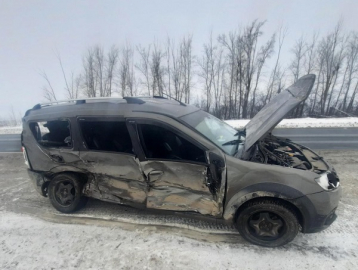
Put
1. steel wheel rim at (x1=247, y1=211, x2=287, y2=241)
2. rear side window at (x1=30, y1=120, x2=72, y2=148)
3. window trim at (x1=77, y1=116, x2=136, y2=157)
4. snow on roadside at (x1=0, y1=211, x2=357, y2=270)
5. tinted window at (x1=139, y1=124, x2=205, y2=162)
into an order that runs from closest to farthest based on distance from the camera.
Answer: snow on roadside at (x1=0, y1=211, x2=357, y2=270), steel wheel rim at (x1=247, y1=211, x2=287, y2=241), tinted window at (x1=139, y1=124, x2=205, y2=162), window trim at (x1=77, y1=116, x2=136, y2=157), rear side window at (x1=30, y1=120, x2=72, y2=148)

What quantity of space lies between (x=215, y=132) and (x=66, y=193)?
2.65 m

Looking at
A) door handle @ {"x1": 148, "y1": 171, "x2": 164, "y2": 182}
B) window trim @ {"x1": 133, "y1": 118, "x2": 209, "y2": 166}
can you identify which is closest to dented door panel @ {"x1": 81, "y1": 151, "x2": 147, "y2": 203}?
door handle @ {"x1": 148, "y1": 171, "x2": 164, "y2": 182}

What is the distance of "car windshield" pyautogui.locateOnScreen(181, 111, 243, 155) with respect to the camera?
2920 millimetres

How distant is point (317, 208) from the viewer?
2.48 metres

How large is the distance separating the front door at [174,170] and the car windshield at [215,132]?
0.30 meters

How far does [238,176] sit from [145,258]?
1.48 meters

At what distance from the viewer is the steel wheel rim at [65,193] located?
351 cm

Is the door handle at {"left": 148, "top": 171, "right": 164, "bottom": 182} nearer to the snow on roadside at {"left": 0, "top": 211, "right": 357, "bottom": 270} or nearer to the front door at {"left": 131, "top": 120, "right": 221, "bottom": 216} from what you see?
the front door at {"left": 131, "top": 120, "right": 221, "bottom": 216}

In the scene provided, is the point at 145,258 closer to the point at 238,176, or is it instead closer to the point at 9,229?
the point at 238,176

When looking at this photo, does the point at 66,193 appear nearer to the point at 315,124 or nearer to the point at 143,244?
the point at 143,244

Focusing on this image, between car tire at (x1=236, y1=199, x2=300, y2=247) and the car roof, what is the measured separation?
1.59 m

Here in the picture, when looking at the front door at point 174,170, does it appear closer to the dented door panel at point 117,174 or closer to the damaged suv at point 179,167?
the damaged suv at point 179,167

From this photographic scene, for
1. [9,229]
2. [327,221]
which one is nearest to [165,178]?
[327,221]

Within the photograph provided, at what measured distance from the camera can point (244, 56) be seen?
26.3 m
